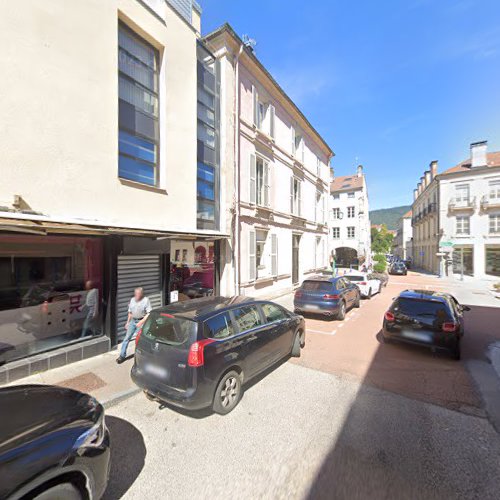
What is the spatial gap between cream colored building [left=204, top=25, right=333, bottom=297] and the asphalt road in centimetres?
598

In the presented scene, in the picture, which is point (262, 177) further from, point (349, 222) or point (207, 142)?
point (349, 222)

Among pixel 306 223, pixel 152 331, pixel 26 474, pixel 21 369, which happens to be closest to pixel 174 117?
pixel 152 331

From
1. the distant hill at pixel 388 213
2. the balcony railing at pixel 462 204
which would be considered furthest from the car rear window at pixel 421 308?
the distant hill at pixel 388 213

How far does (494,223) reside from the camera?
896 inches

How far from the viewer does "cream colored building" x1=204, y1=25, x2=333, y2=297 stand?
953 centimetres

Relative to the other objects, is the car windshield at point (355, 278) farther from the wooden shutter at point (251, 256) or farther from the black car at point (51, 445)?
the black car at point (51, 445)

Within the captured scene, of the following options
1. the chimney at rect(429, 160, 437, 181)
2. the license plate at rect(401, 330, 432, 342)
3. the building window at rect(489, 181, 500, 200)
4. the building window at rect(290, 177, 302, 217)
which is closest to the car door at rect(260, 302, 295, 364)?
the license plate at rect(401, 330, 432, 342)

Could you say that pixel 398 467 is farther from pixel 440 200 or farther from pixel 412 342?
pixel 440 200

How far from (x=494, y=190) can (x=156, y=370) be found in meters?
30.5

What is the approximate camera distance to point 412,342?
5703mm

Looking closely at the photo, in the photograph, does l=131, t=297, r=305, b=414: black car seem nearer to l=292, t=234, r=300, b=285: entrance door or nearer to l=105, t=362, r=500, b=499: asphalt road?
l=105, t=362, r=500, b=499: asphalt road

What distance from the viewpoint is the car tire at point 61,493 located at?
180cm

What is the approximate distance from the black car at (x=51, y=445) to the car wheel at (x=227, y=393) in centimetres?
156

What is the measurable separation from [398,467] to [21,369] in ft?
19.4
